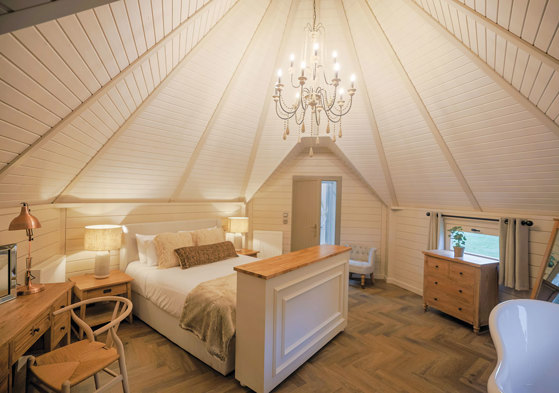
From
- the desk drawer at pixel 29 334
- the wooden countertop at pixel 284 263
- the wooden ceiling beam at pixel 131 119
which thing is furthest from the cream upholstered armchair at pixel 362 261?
the desk drawer at pixel 29 334

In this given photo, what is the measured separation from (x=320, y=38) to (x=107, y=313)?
3974mm

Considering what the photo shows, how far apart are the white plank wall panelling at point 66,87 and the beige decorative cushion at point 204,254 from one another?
4.90 ft

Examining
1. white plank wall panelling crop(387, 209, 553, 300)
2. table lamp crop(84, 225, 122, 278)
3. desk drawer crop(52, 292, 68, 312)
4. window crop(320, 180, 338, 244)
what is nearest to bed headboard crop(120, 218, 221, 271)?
table lamp crop(84, 225, 122, 278)

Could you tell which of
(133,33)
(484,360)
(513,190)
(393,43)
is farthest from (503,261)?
(133,33)

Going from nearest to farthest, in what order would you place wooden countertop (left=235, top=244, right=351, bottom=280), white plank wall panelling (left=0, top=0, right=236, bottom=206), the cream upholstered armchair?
white plank wall panelling (left=0, top=0, right=236, bottom=206) < wooden countertop (left=235, top=244, right=351, bottom=280) < the cream upholstered armchair

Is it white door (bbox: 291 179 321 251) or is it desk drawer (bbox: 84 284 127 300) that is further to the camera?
white door (bbox: 291 179 321 251)

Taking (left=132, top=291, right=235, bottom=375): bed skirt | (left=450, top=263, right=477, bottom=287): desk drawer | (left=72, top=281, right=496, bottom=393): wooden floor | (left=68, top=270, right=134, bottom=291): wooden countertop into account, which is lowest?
(left=72, top=281, right=496, bottom=393): wooden floor

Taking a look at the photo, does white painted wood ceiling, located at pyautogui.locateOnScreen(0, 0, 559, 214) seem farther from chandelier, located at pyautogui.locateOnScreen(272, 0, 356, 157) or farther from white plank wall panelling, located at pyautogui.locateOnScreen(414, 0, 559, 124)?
chandelier, located at pyautogui.locateOnScreen(272, 0, 356, 157)

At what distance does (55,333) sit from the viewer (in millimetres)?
2199

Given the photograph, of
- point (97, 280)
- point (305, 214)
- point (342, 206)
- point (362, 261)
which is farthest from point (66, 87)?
point (362, 261)

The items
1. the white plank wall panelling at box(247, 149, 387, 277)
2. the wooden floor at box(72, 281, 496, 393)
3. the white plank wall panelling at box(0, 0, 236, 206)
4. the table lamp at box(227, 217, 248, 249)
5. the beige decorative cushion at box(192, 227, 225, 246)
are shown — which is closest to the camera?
the white plank wall panelling at box(0, 0, 236, 206)

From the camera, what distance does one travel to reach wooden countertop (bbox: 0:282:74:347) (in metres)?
1.57

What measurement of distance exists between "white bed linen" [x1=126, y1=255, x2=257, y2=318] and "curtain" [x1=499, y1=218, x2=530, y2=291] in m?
3.24

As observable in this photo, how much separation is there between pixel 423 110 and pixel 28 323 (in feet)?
13.1
